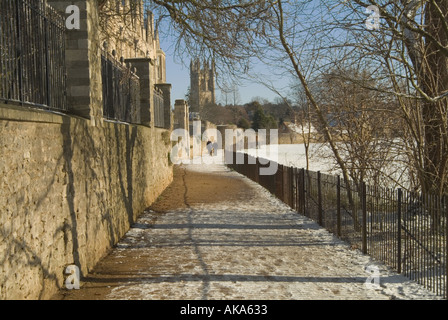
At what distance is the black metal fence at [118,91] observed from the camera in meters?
8.54

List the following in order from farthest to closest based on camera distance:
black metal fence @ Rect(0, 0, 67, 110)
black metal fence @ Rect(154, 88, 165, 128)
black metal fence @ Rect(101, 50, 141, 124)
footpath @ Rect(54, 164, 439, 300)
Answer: black metal fence @ Rect(154, 88, 165, 128)
black metal fence @ Rect(101, 50, 141, 124)
footpath @ Rect(54, 164, 439, 300)
black metal fence @ Rect(0, 0, 67, 110)

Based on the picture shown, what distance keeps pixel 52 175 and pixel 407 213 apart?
4619 mm

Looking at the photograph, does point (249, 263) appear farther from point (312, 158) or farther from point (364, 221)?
point (312, 158)

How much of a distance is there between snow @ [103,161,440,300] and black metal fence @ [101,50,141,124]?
2.45 meters

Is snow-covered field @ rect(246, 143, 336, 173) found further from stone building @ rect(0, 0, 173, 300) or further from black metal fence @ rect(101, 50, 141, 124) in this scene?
stone building @ rect(0, 0, 173, 300)

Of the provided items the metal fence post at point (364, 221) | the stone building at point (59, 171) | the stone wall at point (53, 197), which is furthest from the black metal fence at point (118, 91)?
the metal fence post at point (364, 221)

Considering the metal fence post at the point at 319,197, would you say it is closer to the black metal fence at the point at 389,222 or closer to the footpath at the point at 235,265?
the black metal fence at the point at 389,222

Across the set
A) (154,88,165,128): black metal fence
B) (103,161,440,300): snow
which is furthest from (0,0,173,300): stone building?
(154,88,165,128): black metal fence

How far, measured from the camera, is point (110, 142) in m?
7.67

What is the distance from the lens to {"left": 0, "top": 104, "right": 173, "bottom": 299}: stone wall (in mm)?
3697

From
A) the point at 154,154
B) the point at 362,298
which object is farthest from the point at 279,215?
the point at 362,298

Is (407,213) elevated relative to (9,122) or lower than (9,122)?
lower

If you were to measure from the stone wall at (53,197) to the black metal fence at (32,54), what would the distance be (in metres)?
0.33
